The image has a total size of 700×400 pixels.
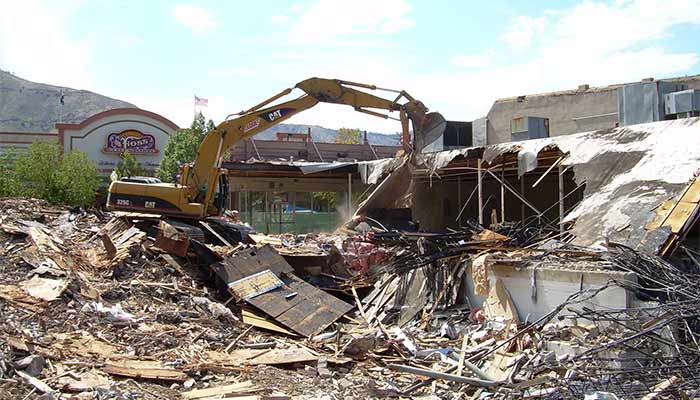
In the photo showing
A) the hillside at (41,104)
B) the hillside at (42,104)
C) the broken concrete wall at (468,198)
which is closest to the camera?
the broken concrete wall at (468,198)

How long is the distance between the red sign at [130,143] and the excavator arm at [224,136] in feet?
83.9

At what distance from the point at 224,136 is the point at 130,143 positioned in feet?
86.0

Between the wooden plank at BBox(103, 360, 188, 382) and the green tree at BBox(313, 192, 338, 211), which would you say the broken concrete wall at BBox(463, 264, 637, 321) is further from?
the green tree at BBox(313, 192, 338, 211)

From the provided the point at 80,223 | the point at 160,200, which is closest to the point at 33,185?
the point at 80,223

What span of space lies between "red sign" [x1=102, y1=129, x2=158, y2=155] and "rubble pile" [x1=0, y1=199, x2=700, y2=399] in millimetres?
25901

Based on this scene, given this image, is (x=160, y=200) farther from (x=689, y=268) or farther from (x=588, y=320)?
(x=689, y=268)

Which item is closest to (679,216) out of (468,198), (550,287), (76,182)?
(550,287)

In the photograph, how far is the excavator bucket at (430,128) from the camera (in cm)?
1439

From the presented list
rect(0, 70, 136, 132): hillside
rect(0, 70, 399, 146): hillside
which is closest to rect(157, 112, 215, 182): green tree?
rect(0, 70, 399, 146): hillside

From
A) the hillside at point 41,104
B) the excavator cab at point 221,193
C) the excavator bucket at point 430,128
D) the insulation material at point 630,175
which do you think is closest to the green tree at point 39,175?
the excavator cab at point 221,193

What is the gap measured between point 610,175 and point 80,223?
12.1 m

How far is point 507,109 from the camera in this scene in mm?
27594

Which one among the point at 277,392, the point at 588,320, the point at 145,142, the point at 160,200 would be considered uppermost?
the point at 145,142

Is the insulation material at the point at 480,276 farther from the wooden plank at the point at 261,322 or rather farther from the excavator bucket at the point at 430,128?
the excavator bucket at the point at 430,128
